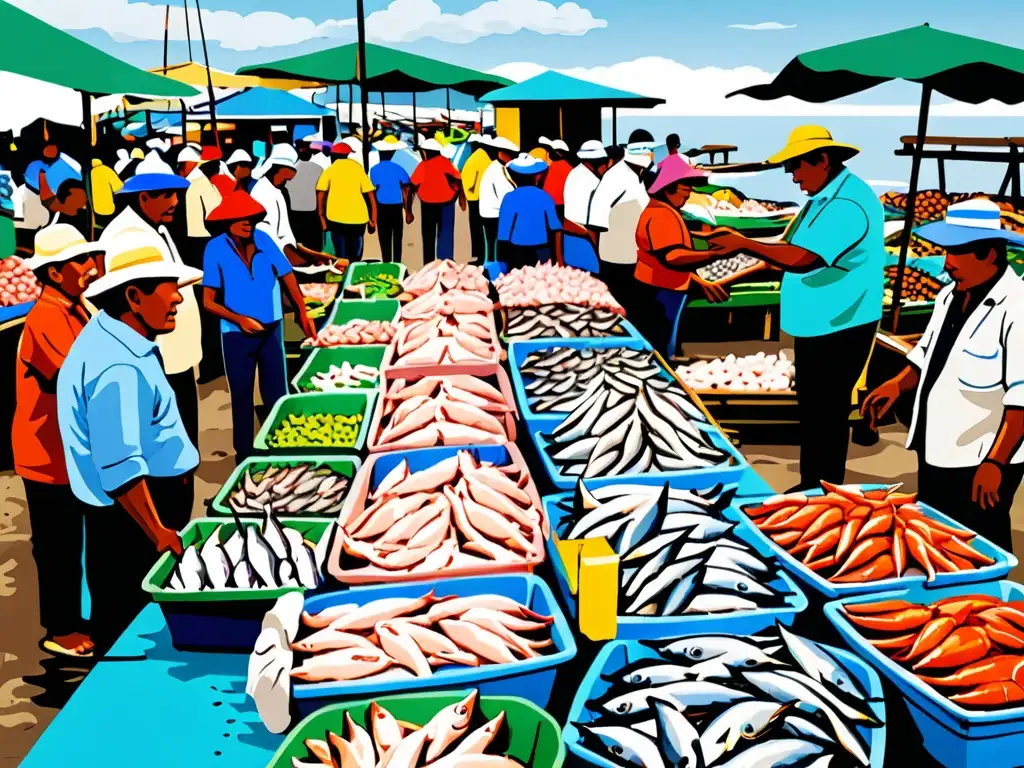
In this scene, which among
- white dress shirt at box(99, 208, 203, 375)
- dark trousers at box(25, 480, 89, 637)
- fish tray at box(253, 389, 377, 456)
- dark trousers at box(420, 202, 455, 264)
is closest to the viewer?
dark trousers at box(25, 480, 89, 637)

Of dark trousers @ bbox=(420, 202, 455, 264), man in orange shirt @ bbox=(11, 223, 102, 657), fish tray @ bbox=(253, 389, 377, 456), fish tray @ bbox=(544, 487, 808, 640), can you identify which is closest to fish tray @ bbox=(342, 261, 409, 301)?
fish tray @ bbox=(253, 389, 377, 456)

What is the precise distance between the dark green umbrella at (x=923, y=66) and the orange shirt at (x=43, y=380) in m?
5.57

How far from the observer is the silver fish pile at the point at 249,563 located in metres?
2.60

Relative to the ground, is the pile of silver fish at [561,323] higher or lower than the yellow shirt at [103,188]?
lower

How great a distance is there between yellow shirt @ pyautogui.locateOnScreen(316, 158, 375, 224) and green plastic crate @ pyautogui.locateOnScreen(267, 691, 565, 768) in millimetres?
9506

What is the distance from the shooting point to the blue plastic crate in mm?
1904

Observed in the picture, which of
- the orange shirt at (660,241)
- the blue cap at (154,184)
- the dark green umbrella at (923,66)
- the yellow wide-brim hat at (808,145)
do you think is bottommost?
the orange shirt at (660,241)

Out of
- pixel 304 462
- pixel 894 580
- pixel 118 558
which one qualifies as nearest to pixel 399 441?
pixel 304 462

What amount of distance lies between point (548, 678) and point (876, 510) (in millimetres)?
1395

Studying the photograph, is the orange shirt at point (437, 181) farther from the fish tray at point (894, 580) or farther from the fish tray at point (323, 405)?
the fish tray at point (894, 580)

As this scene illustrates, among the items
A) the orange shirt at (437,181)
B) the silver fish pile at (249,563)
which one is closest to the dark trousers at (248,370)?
the silver fish pile at (249,563)

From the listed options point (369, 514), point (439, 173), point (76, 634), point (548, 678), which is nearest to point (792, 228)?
point (369, 514)

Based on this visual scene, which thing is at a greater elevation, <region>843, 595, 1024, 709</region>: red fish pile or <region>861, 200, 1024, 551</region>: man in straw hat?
<region>861, 200, 1024, 551</region>: man in straw hat

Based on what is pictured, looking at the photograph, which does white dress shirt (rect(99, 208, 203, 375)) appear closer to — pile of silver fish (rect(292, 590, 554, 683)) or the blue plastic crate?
pile of silver fish (rect(292, 590, 554, 683))
